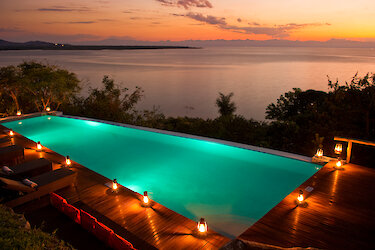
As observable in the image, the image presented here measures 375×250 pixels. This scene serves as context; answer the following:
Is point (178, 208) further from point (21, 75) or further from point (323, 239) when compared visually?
point (21, 75)

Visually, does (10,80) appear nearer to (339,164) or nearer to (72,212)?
(72,212)

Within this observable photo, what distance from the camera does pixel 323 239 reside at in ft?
10.4

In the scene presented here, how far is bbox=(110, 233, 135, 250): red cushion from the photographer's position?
2.83m

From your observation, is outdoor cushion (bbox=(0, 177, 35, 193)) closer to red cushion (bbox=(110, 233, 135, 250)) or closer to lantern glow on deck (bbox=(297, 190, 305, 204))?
red cushion (bbox=(110, 233, 135, 250))

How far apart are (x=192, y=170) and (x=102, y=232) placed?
3.99m

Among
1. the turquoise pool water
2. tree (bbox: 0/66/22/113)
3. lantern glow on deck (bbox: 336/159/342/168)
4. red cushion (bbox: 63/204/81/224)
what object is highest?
tree (bbox: 0/66/22/113)

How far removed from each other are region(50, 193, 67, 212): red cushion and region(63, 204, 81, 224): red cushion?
0.33 ft

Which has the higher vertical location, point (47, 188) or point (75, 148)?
point (47, 188)

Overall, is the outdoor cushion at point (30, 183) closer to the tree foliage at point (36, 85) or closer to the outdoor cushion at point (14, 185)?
the outdoor cushion at point (14, 185)

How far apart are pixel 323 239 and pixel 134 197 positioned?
2.82 m

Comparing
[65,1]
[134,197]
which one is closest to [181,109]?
[65,1]

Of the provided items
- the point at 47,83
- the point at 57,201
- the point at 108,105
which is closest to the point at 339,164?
the point at 57,201

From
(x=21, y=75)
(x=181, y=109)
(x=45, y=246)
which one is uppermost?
(x=21, y=75)

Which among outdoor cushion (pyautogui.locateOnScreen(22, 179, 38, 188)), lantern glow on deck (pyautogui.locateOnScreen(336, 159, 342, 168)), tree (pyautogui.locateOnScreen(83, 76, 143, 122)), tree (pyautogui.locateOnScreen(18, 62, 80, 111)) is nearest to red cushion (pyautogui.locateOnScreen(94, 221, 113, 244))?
outdoor cushion (pyautogui.locateOnScreen(22, 179, 38, 188))
